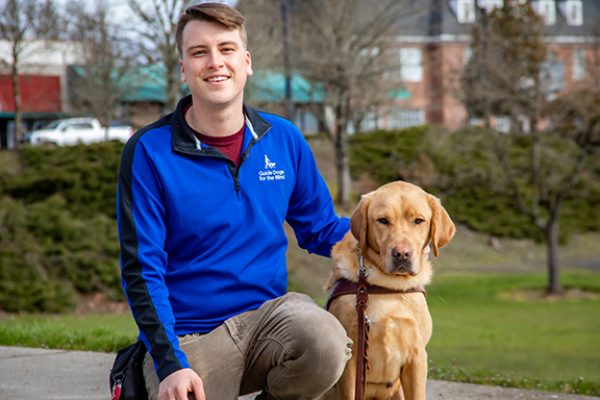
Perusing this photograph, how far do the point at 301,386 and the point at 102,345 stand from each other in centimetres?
361

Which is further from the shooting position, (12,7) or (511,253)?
(511,253)

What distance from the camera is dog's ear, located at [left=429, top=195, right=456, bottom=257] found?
3865mm

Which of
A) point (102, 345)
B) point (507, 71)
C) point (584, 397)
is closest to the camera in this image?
point (584, 397)

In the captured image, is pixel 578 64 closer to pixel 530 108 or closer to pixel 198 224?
pixel 530 108

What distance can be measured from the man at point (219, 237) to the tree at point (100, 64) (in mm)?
16787

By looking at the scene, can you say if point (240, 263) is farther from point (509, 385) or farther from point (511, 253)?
point (511, 253)

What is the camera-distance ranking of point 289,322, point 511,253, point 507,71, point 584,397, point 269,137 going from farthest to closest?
1. point 511,253
2. point 507,71
3. point 584,397
4. point 269,137
5. point 289,322

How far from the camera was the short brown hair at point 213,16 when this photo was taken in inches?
144

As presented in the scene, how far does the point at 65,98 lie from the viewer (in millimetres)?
44250

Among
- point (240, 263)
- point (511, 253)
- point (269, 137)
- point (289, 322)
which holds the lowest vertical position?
point (511, 253)

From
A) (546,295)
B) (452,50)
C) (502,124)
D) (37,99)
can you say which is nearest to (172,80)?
(546,295)

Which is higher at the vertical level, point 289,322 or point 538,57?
point 538,57

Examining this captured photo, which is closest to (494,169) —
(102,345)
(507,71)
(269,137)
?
(507,71)

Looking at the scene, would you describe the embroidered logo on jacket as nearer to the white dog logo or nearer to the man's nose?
the white dog logo
